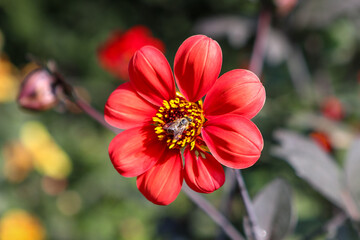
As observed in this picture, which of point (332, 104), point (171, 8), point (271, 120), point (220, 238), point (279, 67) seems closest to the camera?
point (220, 238)

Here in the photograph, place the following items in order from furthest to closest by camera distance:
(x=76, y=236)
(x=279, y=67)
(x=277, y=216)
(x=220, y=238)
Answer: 1. (x=76, y=236)
2. (x=279, y=67)
3. (x=220, y=238)
4. (x=277, y=216)

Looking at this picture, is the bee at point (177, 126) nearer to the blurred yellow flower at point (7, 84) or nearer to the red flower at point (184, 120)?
the red flower at point (184, 120)

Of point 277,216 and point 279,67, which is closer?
point 277,216

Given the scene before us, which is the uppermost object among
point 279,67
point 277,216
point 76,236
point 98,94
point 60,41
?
point 277,216

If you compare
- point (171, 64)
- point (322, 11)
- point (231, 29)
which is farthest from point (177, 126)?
point (171, 64)

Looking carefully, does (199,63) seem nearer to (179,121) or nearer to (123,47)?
(179,121)

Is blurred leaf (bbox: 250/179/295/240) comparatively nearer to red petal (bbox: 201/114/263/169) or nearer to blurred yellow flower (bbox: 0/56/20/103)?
red petal (bbox: 201/114/263/169)

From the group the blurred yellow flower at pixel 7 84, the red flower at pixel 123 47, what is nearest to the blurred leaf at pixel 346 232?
the red flower at pixel 123 47

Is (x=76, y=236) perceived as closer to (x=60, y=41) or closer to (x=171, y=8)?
(x=60, y=41)

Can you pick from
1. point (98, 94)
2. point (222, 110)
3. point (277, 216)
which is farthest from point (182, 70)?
point (98, 94)
